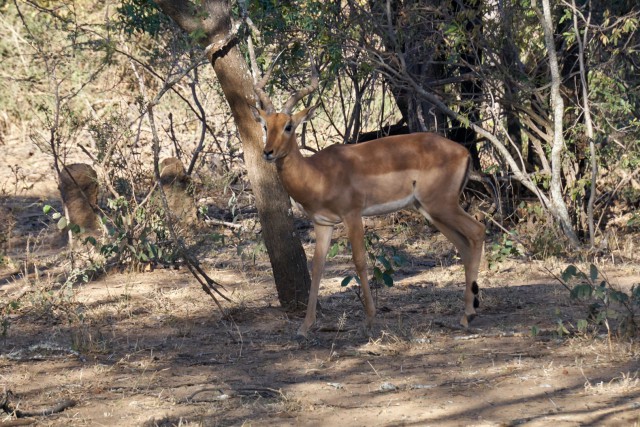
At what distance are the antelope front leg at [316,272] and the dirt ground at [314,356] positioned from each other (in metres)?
0.12

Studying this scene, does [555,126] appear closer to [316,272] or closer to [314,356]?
[316,272]

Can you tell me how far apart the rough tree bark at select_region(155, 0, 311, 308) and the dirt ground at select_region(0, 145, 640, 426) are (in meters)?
0.27

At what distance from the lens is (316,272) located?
6289 millimetres

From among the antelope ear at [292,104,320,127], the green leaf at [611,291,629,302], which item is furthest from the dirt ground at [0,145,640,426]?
the antelope ear at [292,104,320,127]

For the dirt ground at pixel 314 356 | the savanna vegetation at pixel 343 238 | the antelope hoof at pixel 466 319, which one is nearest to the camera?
the dirt ground at pixel 314 356

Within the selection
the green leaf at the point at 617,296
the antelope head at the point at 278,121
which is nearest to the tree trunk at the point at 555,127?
the antelope head at the point at 278,121

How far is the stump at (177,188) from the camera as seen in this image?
383 inches

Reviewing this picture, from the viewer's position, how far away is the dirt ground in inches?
179

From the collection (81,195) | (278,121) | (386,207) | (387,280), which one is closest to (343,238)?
(81,195)

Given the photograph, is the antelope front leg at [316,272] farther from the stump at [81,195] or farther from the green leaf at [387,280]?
the stump at [81,195]

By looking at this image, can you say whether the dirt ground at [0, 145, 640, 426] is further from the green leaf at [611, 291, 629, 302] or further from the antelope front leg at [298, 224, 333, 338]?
the green leaf at [611, 291, 629, 302]

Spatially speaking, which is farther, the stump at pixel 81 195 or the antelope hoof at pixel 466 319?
the stump at pixel 81 195

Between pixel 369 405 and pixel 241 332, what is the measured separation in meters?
1.83

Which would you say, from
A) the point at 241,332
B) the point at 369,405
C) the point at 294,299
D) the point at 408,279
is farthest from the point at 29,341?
the point at 408,279
